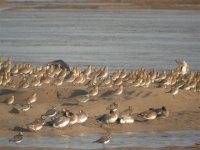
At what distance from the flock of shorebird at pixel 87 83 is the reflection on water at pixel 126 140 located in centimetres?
32

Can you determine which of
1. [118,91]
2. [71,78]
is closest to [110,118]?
[118,91]

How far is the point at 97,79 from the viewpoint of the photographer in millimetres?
25828

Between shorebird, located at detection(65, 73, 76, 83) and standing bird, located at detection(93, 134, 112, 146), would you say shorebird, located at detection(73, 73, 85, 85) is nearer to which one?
shorebird, located at detection(65, 73, 76, 83)

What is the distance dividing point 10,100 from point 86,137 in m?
3.52

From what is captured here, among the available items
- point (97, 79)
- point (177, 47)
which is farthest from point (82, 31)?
point (97, 79)

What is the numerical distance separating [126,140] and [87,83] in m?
6.42

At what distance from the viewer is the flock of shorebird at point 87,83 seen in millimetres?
19438

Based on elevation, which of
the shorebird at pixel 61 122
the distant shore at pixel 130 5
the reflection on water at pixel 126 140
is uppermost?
the shorebird at pixel 61 122

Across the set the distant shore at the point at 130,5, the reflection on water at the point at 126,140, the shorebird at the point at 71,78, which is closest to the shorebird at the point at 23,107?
the reflection on water at the point at 126,140

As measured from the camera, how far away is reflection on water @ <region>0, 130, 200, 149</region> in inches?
688

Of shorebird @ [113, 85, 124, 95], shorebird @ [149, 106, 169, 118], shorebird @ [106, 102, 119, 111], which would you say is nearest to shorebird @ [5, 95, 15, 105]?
shorebird @ [106, 102, 119, 111]

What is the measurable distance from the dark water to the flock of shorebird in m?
5.90

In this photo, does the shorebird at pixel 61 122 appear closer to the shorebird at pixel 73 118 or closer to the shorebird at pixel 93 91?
the shorebird at pixel 73 118

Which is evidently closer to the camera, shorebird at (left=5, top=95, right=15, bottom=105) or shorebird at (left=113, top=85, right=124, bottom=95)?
shorebird at (left=5, top=95, right=15, bottom=105)
